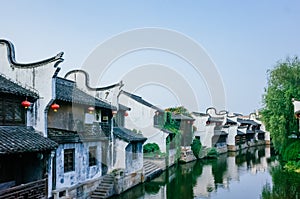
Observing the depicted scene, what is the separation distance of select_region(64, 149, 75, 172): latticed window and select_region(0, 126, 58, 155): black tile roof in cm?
230

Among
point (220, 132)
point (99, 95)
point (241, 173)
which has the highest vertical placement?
point (99, 95)

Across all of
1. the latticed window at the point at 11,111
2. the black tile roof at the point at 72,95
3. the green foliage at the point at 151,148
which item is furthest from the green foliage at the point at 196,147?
the latticed window at the point at 11,111

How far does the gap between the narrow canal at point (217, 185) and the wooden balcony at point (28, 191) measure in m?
5.64

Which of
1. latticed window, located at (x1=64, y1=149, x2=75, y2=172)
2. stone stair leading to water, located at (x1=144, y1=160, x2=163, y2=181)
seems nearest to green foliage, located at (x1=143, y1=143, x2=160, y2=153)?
stone stair leading to water, located at (x1=144, y1=160, x2=163, y2=181)

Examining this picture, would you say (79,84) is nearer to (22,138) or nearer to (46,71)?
(46,71)

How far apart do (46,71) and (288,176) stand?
16571 millimetres

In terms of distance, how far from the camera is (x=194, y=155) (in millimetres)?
32844

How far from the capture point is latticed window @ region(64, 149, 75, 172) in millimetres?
13469

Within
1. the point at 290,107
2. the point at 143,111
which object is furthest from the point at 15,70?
the point at 290,107

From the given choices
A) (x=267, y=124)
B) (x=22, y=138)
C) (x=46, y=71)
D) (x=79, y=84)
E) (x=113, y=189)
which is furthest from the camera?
(x=267, y=124)

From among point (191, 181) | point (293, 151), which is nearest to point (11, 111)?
point (191, 181)

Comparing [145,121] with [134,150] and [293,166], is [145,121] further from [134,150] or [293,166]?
[293,166]

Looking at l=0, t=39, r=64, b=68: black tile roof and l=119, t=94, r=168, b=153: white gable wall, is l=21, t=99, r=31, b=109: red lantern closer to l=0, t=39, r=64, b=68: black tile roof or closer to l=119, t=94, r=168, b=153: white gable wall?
l=0, t=39, r=64, b=68: black tile roof

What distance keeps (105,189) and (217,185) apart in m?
7.61
